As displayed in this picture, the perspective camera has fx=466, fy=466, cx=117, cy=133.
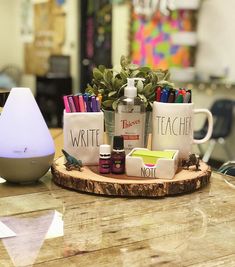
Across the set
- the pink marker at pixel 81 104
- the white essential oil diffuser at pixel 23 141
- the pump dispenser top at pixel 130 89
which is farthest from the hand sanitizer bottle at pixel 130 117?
the white essential oil diffuser at pixel 23 141

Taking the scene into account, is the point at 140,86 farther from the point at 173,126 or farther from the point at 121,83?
the point at 173,126

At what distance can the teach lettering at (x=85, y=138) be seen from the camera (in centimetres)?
136

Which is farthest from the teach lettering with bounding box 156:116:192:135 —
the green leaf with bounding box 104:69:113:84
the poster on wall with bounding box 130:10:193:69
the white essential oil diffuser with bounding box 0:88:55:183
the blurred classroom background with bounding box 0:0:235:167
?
the poster on wall with bounding box 130:10:193:69

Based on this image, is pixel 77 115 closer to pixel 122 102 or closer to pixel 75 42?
pixel 122 102

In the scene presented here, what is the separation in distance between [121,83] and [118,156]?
250mm

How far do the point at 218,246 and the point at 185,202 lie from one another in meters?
0.28

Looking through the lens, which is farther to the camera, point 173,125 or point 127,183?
point 173,125

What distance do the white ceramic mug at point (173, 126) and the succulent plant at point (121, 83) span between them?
77 mm

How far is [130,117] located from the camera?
1395 mm

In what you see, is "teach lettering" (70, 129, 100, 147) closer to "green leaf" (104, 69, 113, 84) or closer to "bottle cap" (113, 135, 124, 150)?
"bottle cap" (113, 135, 124, 150)

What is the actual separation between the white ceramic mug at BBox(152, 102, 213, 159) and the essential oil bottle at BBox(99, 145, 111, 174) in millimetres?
164

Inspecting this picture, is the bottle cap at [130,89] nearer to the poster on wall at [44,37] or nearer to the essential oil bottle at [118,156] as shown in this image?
the essential oil bottle at [118,156]

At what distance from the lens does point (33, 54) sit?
7.38 metres

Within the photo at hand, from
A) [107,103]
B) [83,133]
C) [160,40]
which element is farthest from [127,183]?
[160,40]
